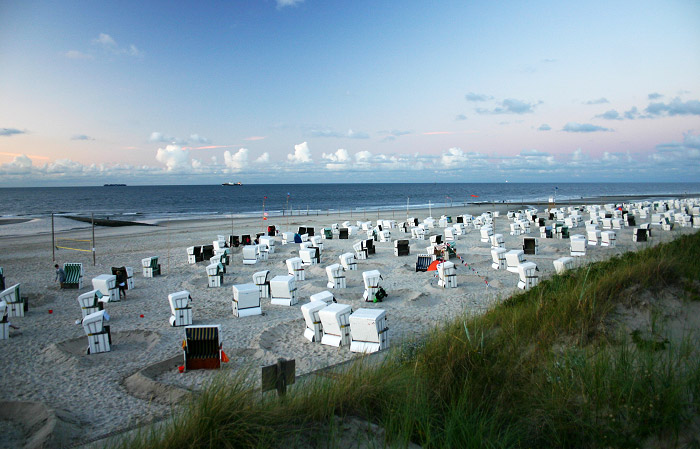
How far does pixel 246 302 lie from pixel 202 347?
128 inches

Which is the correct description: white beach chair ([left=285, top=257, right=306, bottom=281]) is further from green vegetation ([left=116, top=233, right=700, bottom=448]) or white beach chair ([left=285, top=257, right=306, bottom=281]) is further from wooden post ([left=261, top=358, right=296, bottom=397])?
wooden post ([left=261, top=358, right=296, bottom=397])

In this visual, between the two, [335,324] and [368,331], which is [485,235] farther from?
[368,331]

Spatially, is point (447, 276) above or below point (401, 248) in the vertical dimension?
A: below

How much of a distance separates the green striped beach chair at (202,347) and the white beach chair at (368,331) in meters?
2.53

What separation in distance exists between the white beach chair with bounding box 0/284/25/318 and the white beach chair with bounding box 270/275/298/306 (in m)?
6.44

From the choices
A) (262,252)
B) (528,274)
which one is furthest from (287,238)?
(528,274)

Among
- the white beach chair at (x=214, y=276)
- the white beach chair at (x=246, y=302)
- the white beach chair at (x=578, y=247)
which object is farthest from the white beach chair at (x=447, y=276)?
the white beach chair at (x=214, y=276)

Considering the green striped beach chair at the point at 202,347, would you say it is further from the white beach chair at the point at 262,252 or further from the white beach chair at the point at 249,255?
the white beach chair at the point at 262,252

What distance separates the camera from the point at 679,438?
329 cm

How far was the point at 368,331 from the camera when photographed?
7902 mm

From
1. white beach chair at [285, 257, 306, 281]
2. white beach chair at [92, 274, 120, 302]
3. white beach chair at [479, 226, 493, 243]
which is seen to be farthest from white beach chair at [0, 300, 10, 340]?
white beach chair at [479, 226, 493, 243]

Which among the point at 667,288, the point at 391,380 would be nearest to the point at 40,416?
the point at 391,380

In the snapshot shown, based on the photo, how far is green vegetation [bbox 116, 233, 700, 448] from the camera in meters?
3.36

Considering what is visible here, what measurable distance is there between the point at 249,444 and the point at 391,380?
155cm
